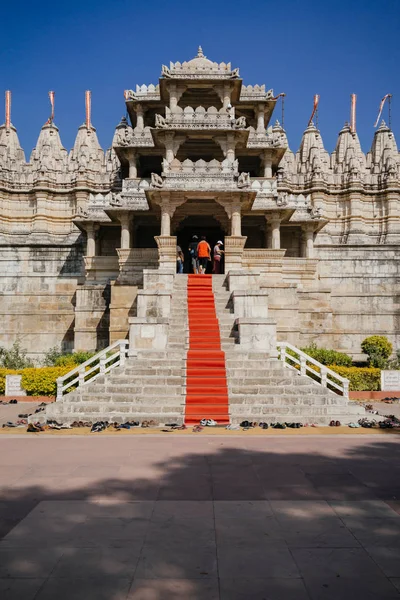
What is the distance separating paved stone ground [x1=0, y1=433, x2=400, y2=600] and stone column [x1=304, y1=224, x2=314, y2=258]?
18.0 m

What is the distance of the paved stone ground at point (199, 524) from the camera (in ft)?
13.0

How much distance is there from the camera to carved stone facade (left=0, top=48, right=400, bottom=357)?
21.1 metres

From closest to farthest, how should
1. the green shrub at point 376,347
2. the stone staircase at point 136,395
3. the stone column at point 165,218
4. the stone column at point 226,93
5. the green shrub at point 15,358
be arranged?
the stone staircase at point 136,395, the green shrub at point 376,347, the green shrub at point 15,358, the stone column at point 165,218, the stone column at point 226,93

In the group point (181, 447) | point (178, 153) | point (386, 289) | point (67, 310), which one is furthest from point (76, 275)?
point (181, 447)

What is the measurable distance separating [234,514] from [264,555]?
1.08 metres

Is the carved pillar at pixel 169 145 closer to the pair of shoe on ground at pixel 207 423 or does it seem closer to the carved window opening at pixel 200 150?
the carved window opening at pixel 200 150

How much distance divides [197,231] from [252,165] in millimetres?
5500

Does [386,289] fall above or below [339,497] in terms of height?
above

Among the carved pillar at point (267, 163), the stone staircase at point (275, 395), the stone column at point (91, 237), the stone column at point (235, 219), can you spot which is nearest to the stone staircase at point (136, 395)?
the stone staircase at point (275, 395)

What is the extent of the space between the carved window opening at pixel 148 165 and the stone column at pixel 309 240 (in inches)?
369

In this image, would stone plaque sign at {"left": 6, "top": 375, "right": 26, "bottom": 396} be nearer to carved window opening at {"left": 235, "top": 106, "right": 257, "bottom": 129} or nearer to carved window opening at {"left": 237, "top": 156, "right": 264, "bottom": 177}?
carved window opening at {"left": 237, "top": 156, "right": 264, "bottom": 177}

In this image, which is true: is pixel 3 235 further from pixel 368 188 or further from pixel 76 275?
pixel 368 188

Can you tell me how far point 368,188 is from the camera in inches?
1448

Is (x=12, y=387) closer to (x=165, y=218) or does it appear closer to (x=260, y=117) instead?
(x=165, y=218)
